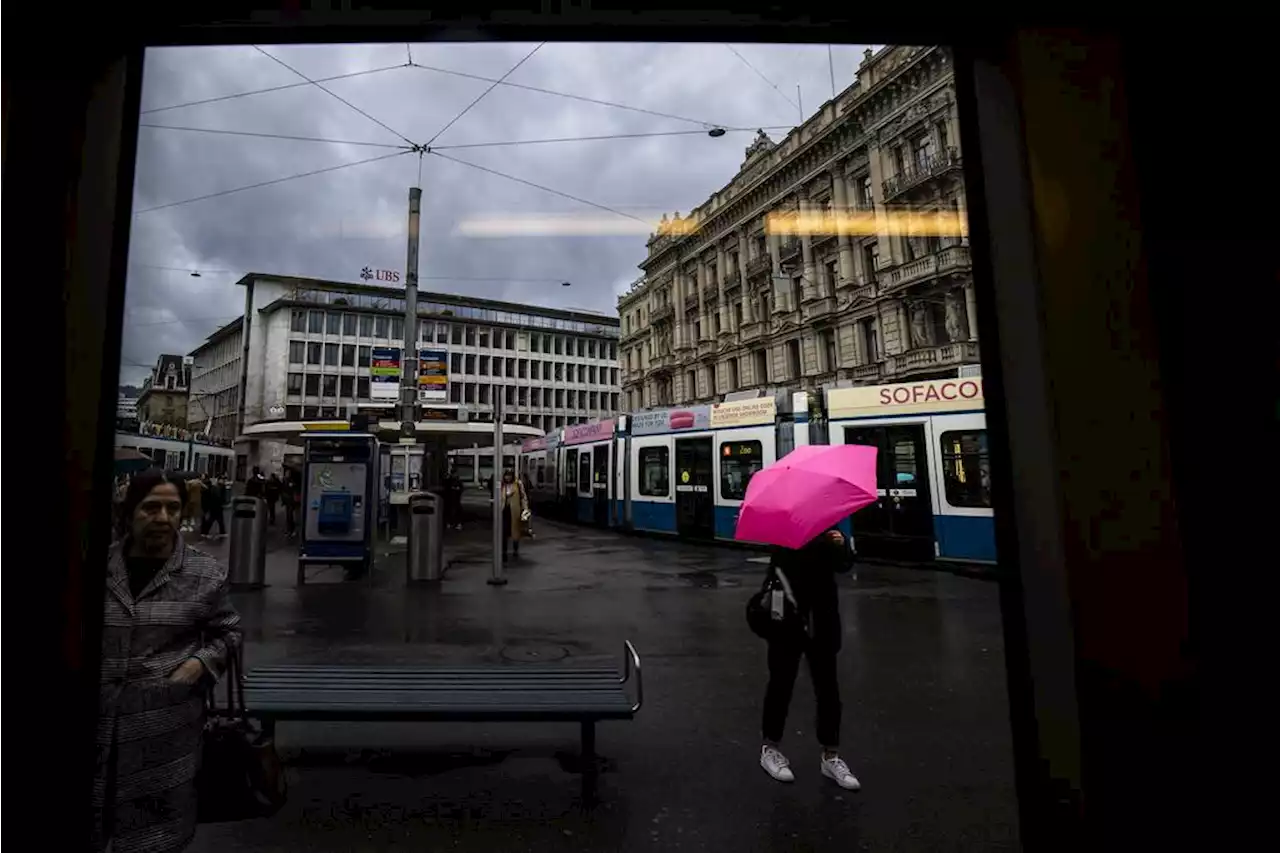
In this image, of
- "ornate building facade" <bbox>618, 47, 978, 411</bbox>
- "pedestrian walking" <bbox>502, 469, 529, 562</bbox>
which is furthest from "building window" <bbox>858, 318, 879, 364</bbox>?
"pedestrian walking" <bbox>502, 469, 529, 562</bbox>

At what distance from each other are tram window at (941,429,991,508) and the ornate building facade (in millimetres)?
7592

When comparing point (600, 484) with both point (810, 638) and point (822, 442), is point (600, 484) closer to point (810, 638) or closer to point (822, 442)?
point (822, 442)

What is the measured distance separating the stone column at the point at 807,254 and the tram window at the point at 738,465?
662 inches

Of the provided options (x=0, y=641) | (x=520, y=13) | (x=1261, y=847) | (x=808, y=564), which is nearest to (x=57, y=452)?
(x=0, y=641)

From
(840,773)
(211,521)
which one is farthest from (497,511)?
(211,521)

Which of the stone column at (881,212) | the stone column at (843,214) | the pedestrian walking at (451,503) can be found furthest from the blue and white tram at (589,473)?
the stone column at (881,212)

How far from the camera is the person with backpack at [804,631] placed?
3.21 metres

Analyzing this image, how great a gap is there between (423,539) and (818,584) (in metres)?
7.42

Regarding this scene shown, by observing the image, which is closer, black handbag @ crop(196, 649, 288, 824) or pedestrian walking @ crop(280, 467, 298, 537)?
black handbag @ crop(196, 649, 288, 824)

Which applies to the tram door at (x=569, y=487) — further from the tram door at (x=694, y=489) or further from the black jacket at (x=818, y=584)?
the black jacket at (x=818, y=584)

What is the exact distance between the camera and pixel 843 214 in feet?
83.7

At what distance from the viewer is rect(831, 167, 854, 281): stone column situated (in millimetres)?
25281

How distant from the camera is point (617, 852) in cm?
260

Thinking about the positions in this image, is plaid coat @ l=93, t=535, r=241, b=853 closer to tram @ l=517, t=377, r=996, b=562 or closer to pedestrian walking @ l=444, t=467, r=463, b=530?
tram @ l=517, t=377, r=996, b=562
